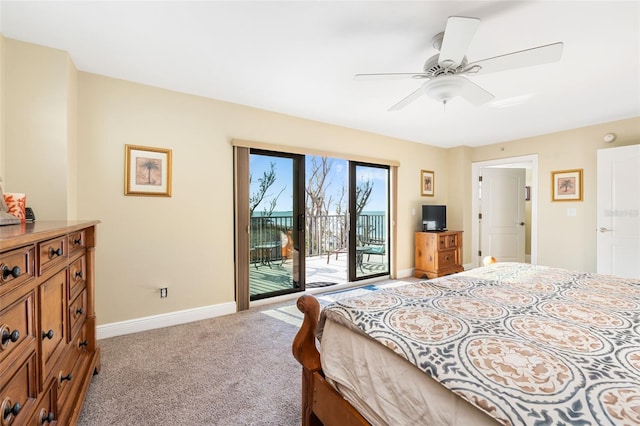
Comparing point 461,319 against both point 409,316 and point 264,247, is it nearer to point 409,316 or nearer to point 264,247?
point 409,316

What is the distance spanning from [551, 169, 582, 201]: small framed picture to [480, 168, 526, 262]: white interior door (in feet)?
3.34

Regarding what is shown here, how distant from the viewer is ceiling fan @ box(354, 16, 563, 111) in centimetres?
150

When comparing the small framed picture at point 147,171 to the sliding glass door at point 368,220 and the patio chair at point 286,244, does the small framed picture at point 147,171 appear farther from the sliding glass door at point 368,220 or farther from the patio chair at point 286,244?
the sliding glass door at point 368,220

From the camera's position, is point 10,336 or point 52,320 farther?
point 52,320

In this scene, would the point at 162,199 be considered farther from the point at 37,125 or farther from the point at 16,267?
the point at 16,267

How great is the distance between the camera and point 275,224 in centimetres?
359

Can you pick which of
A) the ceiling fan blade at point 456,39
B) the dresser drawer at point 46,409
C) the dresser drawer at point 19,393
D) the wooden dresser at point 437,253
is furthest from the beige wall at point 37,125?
the wooden dresser at point 437,253

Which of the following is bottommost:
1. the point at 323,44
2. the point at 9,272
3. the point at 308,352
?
the point at 308,352

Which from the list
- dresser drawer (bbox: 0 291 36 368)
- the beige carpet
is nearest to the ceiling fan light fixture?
the beige carpet

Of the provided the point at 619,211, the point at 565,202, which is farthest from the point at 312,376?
the point at 565,202

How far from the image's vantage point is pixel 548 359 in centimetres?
85

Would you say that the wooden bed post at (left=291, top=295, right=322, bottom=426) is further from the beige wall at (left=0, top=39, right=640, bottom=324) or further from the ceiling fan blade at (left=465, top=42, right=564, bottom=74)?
the beige wall at (left=0, top=39, right=640, bottom=324)

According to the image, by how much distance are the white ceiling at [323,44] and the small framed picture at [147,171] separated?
66 centimetres

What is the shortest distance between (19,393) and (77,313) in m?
0.81
